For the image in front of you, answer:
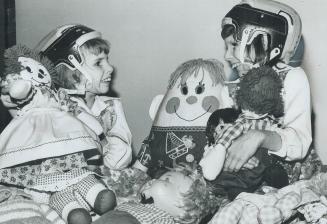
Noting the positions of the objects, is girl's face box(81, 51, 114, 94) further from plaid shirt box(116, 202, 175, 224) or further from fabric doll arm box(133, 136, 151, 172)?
plaid shirt box(116, 202, 175, 224)

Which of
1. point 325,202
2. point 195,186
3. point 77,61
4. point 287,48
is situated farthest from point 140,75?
point 325,202

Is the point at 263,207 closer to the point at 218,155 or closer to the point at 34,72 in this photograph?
the point at 218,155

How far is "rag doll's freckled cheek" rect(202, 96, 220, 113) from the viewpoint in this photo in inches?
57.5

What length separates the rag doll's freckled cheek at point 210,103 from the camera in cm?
146

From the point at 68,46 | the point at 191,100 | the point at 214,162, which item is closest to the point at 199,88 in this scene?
the point at 191,100

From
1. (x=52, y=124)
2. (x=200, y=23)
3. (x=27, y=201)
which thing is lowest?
(x=27, y=201)

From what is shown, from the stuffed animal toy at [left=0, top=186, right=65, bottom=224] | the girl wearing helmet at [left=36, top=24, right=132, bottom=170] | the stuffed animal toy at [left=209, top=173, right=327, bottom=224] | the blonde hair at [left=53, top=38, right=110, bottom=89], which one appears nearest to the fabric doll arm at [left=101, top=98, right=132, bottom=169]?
the girl wearing helmet at [left=36, top=24, right=132, bottom=170]

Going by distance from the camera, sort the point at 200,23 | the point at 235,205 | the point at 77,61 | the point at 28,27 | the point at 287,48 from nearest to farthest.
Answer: the point at 235,205
the point at 287,48
the point at 77,61
the point at 200,23
the point at 28,27

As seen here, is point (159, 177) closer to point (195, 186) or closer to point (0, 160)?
point (195, 186)

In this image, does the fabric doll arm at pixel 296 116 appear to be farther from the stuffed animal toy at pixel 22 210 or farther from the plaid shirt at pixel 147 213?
the stuffed animal toy at pixel 22 210

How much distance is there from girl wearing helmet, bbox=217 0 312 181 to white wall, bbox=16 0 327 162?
0.44 m

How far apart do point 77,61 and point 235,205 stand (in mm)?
700

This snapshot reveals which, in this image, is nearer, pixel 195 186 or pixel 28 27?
pixel 195 186

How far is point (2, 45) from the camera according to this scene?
2061mm
